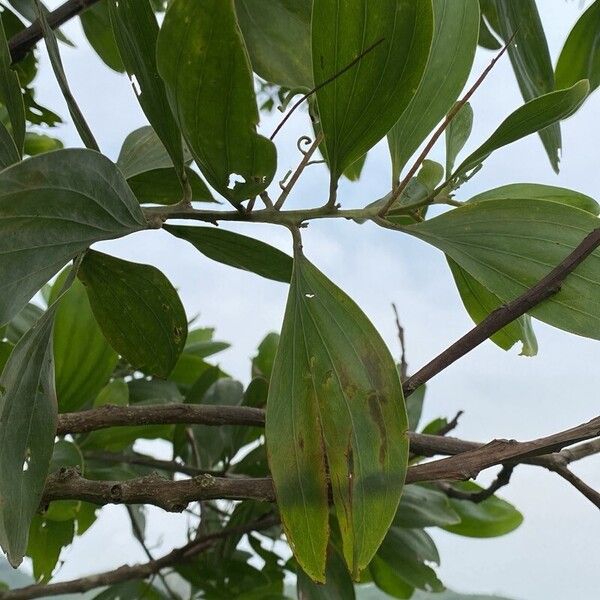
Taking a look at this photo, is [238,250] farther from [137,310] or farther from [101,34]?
[101,34]

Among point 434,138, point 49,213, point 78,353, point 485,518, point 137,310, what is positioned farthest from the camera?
point 485,518

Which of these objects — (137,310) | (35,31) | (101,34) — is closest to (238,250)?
(137,310)

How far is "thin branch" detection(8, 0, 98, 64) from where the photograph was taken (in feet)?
1.75

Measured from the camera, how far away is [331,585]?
2.02ft

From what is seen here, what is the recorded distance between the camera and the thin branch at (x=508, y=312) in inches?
14.5

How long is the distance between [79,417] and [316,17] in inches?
9.8

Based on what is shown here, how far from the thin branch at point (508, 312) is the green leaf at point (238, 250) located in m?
0.13

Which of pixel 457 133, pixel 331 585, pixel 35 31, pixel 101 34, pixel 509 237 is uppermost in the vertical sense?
pixel 101 34

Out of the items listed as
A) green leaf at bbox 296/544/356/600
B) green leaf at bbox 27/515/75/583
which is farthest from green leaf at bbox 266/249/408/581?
green leaf at bbox 27/515/75/583

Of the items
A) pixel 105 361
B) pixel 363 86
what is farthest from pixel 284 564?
pixel 363 86

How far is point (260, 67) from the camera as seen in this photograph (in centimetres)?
55

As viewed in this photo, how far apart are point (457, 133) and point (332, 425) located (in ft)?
0.68

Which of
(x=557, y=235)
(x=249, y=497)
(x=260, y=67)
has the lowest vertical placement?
(x=249, y=497)

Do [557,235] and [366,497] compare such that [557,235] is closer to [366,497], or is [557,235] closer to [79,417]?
[366,497]
